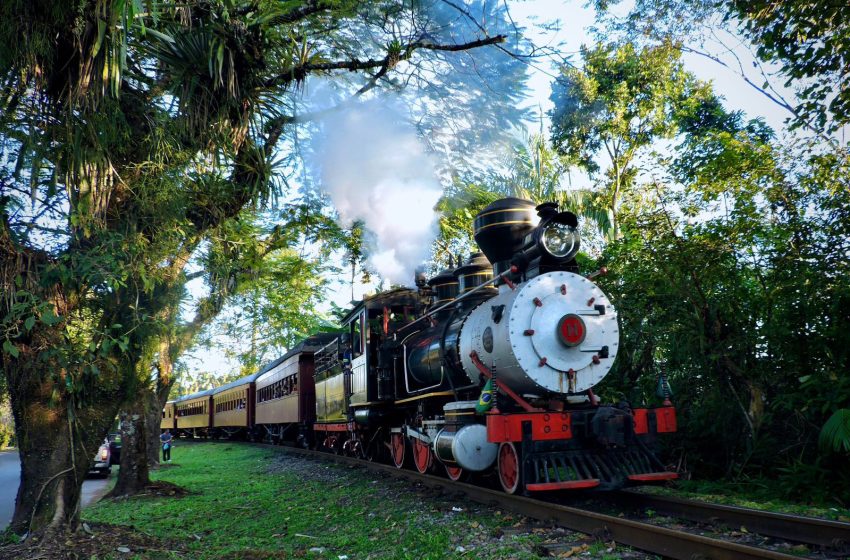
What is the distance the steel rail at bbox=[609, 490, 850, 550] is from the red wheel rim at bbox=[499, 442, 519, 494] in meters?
A: 1.27

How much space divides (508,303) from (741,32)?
4309mm

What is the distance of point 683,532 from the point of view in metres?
4.83

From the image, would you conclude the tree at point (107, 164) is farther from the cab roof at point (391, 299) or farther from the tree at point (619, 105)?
the tree at point (619, 105)

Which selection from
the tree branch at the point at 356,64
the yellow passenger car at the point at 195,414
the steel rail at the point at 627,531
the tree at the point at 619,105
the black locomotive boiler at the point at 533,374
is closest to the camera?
the steel rail at the point at 627,531

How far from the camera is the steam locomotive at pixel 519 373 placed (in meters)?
6.79

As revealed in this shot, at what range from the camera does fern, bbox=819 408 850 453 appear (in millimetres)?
6355

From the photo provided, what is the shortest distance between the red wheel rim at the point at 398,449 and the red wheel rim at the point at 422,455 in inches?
27.4

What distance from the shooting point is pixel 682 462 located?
8891mm

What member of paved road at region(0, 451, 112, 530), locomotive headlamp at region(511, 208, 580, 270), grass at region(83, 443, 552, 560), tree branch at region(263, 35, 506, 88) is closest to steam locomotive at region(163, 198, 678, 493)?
locomotive headlamp at region(511, 208, 580, 270)

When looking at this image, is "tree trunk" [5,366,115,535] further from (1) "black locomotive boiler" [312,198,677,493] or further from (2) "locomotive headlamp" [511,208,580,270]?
(2) "locomotive headlamp" [511,208,580,270]

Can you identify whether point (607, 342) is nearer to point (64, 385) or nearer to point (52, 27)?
point (64, 385)

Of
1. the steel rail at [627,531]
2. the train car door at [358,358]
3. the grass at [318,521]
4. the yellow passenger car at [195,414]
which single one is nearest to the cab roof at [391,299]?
the train car door at [358,358]

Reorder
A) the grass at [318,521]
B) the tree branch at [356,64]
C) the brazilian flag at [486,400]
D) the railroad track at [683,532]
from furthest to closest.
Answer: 1. the brazilian flag at [486,400]
2. the tree branch at [356,64]
3. the grass at [318,521]
4. the railroad track at [683,532]

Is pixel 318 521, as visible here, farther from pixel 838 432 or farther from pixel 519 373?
pixel 838 432
